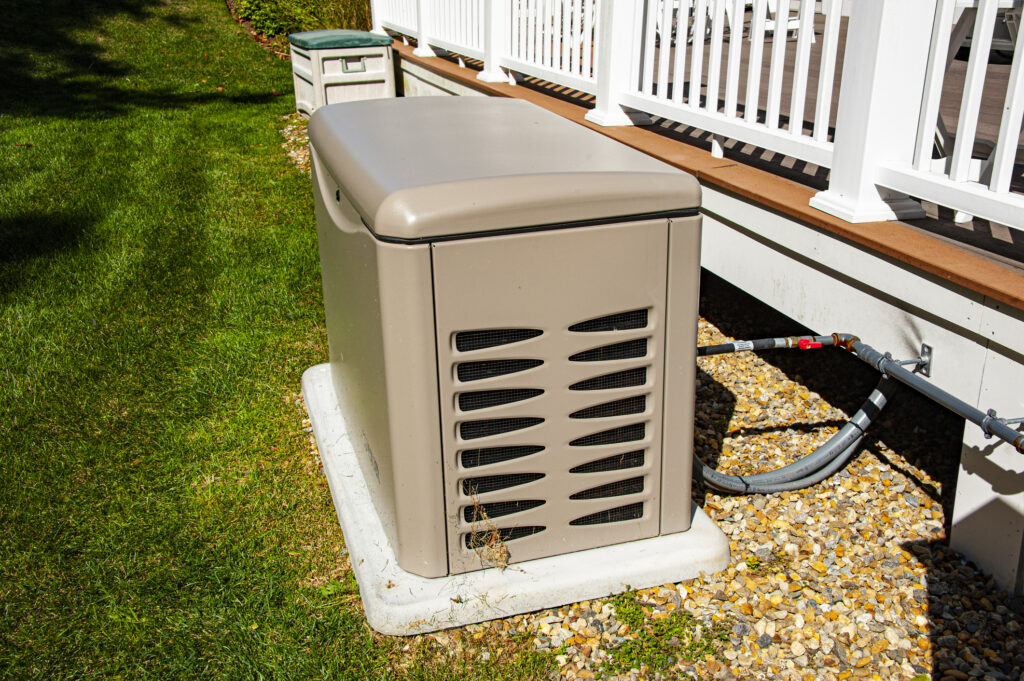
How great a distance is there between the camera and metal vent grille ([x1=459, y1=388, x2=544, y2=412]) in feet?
7.54

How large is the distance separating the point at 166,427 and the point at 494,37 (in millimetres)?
3896

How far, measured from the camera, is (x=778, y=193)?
133 inches

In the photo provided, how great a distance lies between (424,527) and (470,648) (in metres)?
0.35

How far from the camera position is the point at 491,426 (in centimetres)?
236

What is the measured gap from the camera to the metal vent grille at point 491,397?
230 centimetres

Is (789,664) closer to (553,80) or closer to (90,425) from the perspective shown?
(90,425)

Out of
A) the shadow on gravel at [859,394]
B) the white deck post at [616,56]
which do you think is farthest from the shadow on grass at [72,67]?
the shadow on gravel at [859,394]

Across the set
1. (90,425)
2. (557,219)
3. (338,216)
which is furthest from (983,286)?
(90,425)

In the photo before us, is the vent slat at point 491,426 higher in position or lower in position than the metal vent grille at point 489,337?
lower

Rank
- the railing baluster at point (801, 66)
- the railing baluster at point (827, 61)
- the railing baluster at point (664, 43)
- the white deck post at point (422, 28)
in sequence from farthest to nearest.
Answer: the white deck post at point (422, 28) < the railing baluster at point (664, 43) < the railing baluster at point (801, 66) < the railing baluster at point (827, 61)

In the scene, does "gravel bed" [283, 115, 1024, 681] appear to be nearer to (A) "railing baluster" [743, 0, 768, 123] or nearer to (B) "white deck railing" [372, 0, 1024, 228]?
(B) "white deck railing" [372, 0, 1024, 228]

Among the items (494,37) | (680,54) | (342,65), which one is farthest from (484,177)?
(342,65)

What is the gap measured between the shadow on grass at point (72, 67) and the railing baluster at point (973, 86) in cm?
795

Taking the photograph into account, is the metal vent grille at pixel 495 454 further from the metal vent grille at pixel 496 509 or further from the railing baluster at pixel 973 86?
the railing baluster at pixel 973 86
